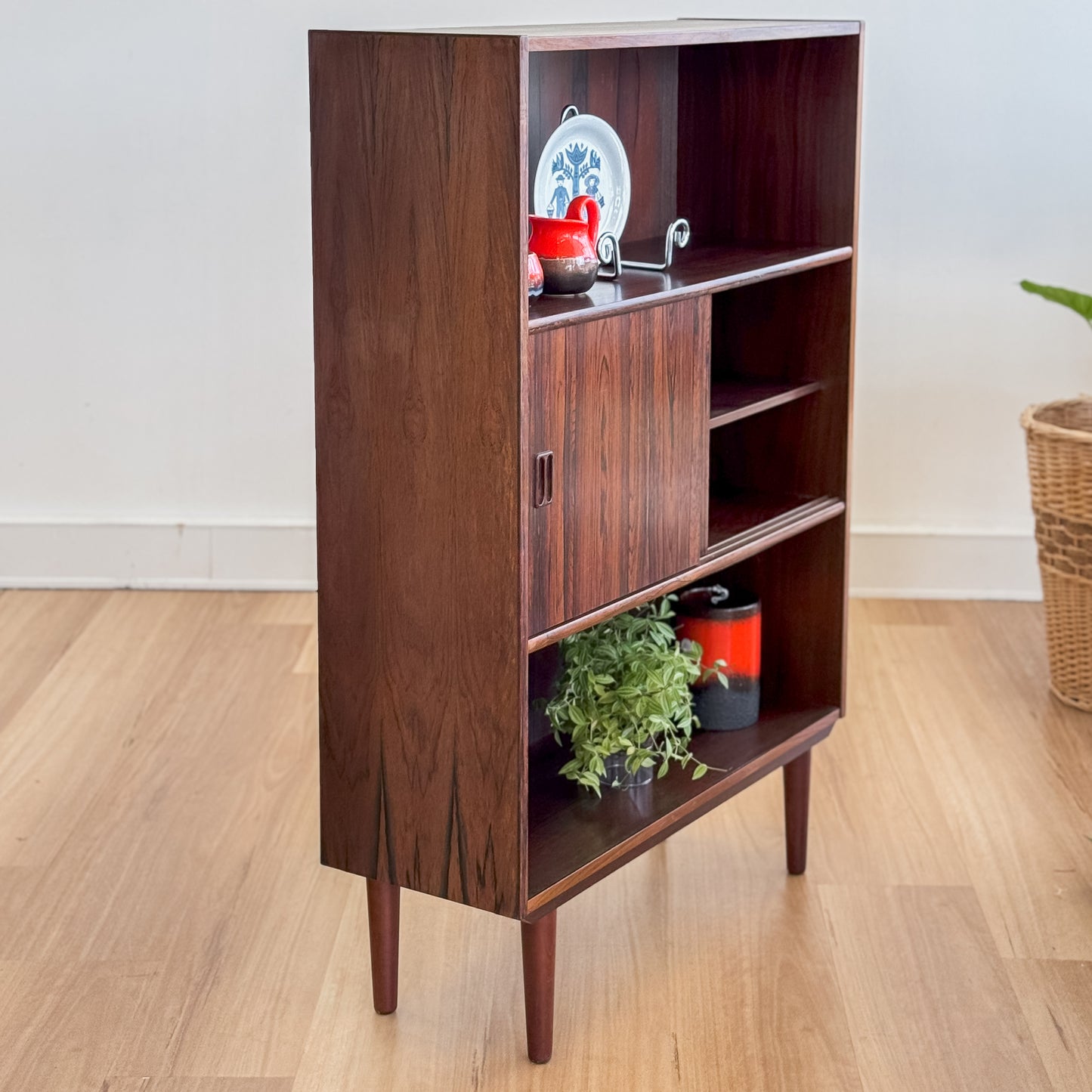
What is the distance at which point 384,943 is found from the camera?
1905mm

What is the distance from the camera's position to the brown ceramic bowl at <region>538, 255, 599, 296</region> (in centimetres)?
170

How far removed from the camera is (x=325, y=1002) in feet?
6.52

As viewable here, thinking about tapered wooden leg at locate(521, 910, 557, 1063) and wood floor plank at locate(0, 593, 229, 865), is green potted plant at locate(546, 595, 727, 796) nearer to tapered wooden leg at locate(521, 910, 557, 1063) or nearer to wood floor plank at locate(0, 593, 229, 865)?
tapered wooden leg at locate(521, 910, 557, 1063)

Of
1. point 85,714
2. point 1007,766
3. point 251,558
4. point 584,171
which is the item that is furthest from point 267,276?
point 1007,766

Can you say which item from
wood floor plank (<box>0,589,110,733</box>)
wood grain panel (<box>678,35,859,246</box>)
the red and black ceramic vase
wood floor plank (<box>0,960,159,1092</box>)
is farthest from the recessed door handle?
wood floor plank (<box>0,589,110,733</box>)

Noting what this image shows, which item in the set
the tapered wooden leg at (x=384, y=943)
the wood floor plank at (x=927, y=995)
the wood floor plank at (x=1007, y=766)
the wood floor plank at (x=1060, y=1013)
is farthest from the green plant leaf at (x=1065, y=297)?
the tapered wooden leg at (x=384, y=943)

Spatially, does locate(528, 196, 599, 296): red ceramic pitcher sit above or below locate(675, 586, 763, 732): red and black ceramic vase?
above

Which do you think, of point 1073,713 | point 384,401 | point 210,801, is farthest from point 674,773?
point 1073,713

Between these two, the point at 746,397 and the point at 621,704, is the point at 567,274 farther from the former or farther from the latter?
the point at 621,704

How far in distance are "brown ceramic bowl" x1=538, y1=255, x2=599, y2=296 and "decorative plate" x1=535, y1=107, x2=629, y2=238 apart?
20 centimetres

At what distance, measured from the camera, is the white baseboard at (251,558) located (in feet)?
11.6

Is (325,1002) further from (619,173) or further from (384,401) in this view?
(619,173)

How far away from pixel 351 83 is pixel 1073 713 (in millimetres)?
1955

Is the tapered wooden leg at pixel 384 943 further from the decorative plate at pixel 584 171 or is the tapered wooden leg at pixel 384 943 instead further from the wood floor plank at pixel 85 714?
the decorative plate at pixel 584 171
